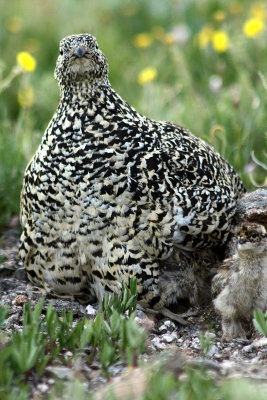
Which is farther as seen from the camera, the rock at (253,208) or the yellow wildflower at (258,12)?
the yellow wildflower at (258,12)

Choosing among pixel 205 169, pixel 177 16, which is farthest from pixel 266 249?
pixel 177 16

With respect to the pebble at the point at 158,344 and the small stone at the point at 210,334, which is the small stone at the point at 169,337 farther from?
the small stone at the point at 210,334

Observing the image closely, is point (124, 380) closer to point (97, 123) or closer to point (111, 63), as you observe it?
point (97, 123)

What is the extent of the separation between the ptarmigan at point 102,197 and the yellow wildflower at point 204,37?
3855 mm

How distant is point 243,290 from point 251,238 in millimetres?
327

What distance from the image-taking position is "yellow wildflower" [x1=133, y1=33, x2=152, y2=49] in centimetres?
891

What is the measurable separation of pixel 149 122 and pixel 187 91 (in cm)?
292

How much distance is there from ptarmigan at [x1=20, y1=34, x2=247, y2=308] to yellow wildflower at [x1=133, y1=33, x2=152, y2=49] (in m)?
4.85

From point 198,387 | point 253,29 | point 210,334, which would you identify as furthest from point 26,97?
point 198,387

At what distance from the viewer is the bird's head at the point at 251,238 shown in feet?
12.4

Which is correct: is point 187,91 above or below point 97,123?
above

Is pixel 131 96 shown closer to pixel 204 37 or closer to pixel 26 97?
pixel 204 37

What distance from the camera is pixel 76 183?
13.2 ft

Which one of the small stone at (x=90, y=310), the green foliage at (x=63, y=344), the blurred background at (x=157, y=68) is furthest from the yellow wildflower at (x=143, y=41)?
the green foliage at (x=63, y=344)
